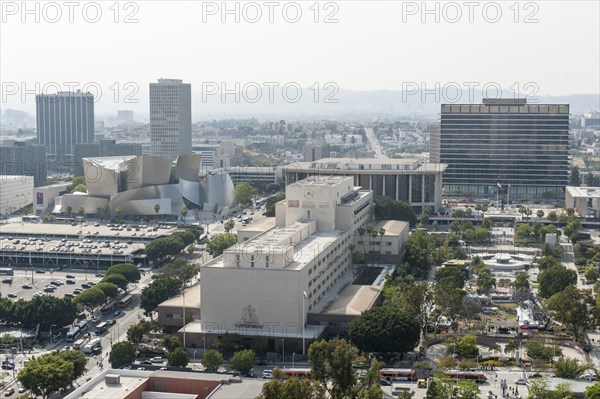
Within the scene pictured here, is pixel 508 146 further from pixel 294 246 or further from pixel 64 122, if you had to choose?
pixel 64 122

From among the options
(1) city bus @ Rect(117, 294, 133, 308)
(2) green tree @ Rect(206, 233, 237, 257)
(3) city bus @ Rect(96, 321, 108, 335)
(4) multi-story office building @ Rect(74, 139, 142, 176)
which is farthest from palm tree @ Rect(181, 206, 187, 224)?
(4) multi-story office building @ Rect(74, 139, 142, 176)

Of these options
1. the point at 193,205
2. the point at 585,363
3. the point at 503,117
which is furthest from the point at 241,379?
the point at 503,117

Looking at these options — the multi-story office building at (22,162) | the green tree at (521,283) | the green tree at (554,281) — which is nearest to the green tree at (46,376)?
the green tree at (554,281)

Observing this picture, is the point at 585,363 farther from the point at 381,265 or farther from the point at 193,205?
the point at 193,205

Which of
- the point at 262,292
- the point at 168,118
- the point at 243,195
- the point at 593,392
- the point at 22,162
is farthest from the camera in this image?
the point at 168,118

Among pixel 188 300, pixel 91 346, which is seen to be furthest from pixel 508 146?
pixel 91 346
